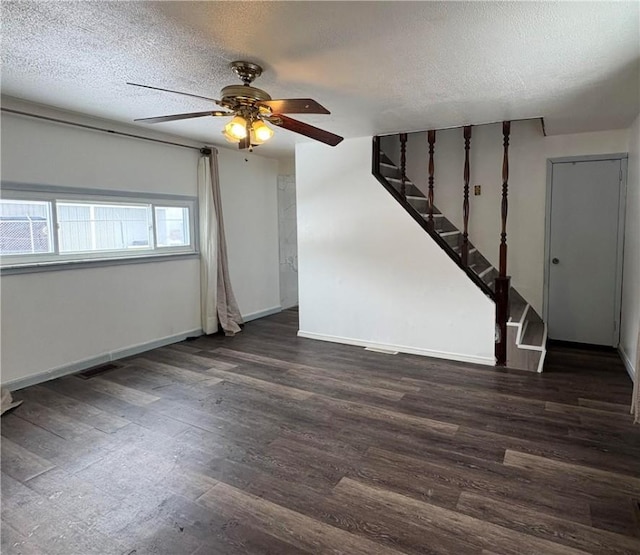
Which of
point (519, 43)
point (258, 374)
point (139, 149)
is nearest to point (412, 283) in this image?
point (258, 374)

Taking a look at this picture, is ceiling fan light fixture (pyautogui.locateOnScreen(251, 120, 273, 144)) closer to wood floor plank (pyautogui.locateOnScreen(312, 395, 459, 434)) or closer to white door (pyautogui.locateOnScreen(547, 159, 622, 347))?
wood floor plank (pyautogui.locateOnScreen(312, 395, 459, 434))

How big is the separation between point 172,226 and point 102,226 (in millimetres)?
893

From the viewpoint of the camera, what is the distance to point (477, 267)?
4.80m

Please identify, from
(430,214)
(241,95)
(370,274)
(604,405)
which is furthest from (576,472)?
(241,95)

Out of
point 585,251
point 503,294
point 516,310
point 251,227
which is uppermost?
point 251,227

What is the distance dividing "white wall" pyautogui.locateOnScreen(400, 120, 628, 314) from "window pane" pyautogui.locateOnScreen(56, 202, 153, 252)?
12.0ft

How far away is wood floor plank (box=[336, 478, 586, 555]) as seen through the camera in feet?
5.74

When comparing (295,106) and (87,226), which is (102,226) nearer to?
(87,226)

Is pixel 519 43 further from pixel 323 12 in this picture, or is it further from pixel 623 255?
pixel 623 255

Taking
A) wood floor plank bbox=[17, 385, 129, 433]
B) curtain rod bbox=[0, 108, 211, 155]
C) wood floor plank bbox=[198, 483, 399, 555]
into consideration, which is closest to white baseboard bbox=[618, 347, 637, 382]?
wood floor plank bbox=[198, 483, 399, 555]

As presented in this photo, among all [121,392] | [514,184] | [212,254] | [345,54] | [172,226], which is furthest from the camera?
[212,254]

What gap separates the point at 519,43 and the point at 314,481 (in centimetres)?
266

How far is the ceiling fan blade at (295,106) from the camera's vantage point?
232 cm

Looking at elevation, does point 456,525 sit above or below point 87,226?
below
